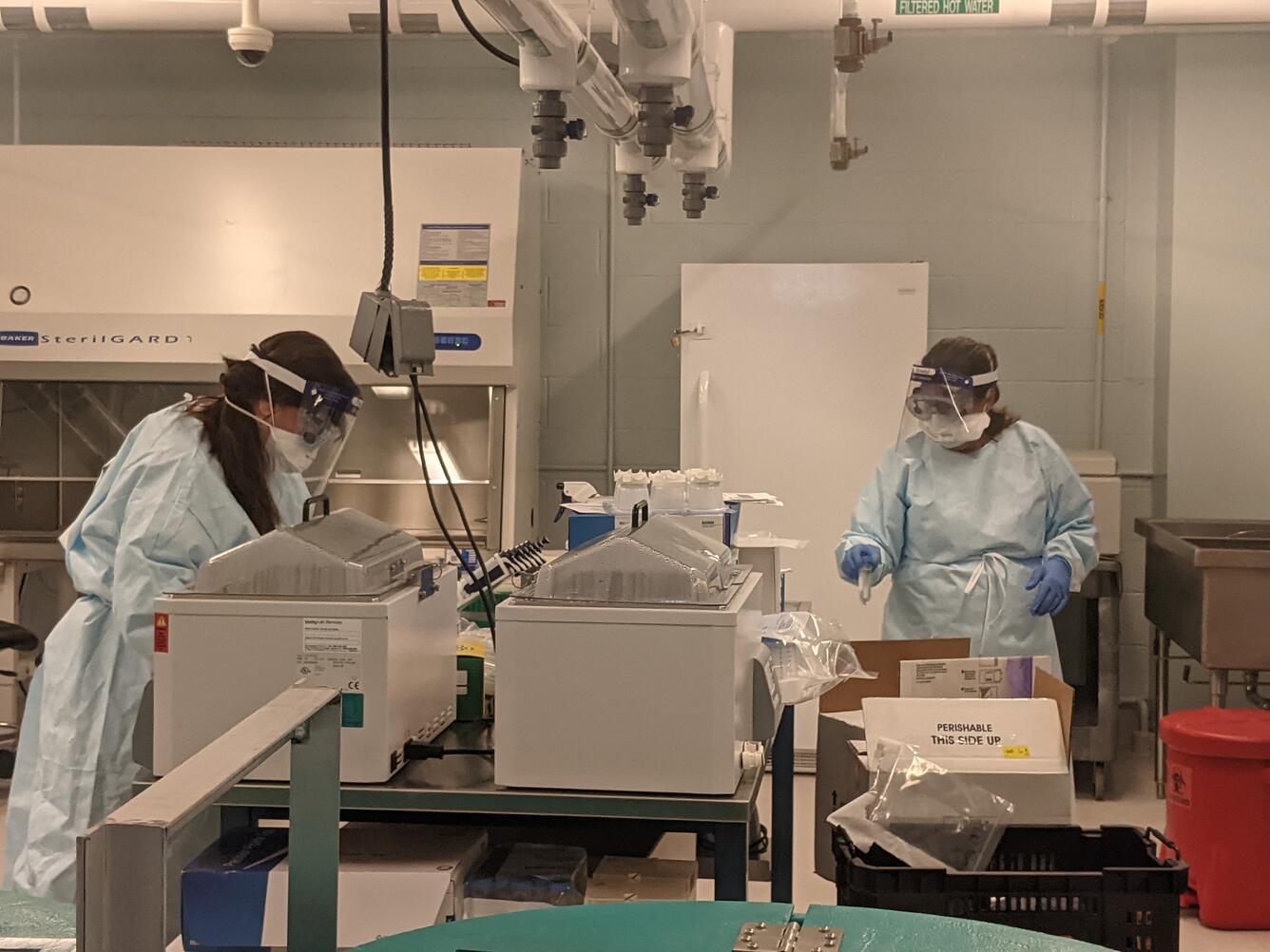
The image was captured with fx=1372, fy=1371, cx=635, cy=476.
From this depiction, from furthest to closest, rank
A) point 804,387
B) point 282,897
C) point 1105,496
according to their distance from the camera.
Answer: point 804,387, point 1105,496, point 282,897

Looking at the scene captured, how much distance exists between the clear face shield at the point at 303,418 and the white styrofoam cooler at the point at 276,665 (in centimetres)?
69

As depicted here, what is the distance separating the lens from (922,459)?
3.36 metres

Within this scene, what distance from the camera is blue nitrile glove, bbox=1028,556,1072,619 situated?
125 inches

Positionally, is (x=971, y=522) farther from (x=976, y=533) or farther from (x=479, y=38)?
(x=479, y=38)

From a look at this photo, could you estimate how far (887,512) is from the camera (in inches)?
132

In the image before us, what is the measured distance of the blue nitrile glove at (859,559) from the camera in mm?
3232

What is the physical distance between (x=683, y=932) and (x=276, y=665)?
694 mm

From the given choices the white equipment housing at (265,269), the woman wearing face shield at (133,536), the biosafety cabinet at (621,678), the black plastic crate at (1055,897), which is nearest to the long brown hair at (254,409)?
the woman wearing face shield at (133,536)

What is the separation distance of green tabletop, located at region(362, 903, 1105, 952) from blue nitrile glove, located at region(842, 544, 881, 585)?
1.92 metres

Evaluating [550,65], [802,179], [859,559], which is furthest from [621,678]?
[802,179]

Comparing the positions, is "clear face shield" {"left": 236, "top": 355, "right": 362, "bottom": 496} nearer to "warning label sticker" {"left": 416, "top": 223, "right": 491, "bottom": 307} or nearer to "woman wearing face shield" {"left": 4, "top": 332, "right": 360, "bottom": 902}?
"woman wearing face shield" {"left": 4, "top": 332, "right": 360, "bottom": 902}

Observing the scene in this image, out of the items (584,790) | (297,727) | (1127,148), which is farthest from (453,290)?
(297,727)

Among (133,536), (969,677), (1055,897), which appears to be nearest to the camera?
(1055,897)

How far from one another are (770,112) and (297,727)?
3.95 metres
